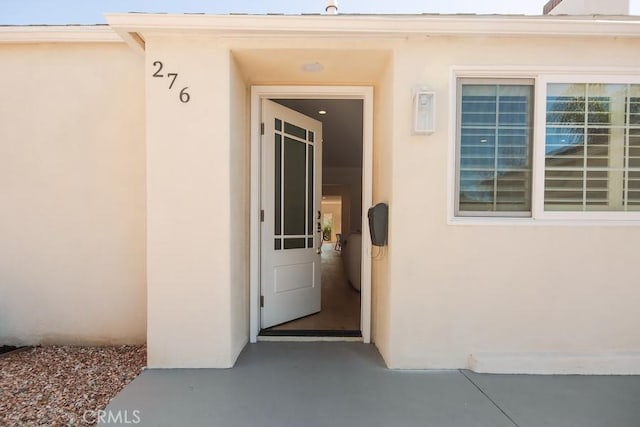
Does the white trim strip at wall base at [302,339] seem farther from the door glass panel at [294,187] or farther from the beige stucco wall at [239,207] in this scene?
the door glass panel at [294,187]

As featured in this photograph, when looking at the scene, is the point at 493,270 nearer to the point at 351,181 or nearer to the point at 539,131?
the point at 539,131

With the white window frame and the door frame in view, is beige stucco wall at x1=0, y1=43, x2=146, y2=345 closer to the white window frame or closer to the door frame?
the door frame

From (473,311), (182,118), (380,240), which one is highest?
(182,118)

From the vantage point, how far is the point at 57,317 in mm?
3410

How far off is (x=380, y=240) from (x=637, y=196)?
2.12 m

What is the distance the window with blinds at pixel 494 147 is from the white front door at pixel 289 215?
5.77 ft

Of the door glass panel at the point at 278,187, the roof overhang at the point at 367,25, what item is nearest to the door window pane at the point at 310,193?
the door glass panel at the point at 278,187

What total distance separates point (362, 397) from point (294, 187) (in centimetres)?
223

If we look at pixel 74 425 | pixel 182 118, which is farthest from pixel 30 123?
pixel 74 425

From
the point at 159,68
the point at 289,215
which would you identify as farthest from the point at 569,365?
the point at 159,68

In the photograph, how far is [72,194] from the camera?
334 centimetres

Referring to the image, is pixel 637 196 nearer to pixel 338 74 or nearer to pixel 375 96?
pixel 375 96

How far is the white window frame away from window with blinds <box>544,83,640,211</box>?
2.1 inches

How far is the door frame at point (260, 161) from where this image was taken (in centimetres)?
333
